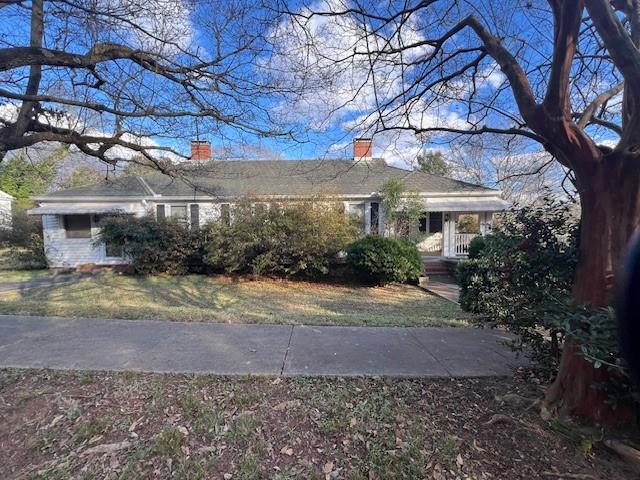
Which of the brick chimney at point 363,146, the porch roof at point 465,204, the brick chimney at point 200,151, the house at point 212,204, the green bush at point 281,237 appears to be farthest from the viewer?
the porch roof at point 465,204

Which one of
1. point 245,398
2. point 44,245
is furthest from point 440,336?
point 44,245

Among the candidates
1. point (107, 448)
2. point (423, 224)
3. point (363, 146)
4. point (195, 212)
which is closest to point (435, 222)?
point (423, 224)

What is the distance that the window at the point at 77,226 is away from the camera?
1439 cm

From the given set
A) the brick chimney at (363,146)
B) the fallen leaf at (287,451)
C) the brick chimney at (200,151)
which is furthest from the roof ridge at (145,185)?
the fallen leaf at (287,451)

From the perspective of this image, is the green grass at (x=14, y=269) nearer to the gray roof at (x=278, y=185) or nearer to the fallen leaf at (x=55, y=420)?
the gray roof at (x=278, y=185)

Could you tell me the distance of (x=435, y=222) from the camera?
1638cm

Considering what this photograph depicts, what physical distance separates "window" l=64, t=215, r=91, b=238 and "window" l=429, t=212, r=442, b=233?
16.4 m

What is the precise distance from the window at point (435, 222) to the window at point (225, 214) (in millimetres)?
10119

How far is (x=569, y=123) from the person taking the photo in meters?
2.44

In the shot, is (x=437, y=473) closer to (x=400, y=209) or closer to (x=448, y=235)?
(x=400, y=209)

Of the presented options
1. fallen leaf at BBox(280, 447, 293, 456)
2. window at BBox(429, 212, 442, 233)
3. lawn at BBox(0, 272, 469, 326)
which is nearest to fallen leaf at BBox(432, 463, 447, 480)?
fallen leaf at BBox(280, 447, 293, 456)

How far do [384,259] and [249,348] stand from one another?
277 inches

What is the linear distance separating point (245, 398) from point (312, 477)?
3.21 ft

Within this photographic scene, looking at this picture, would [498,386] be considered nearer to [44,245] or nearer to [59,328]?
[59,328]
